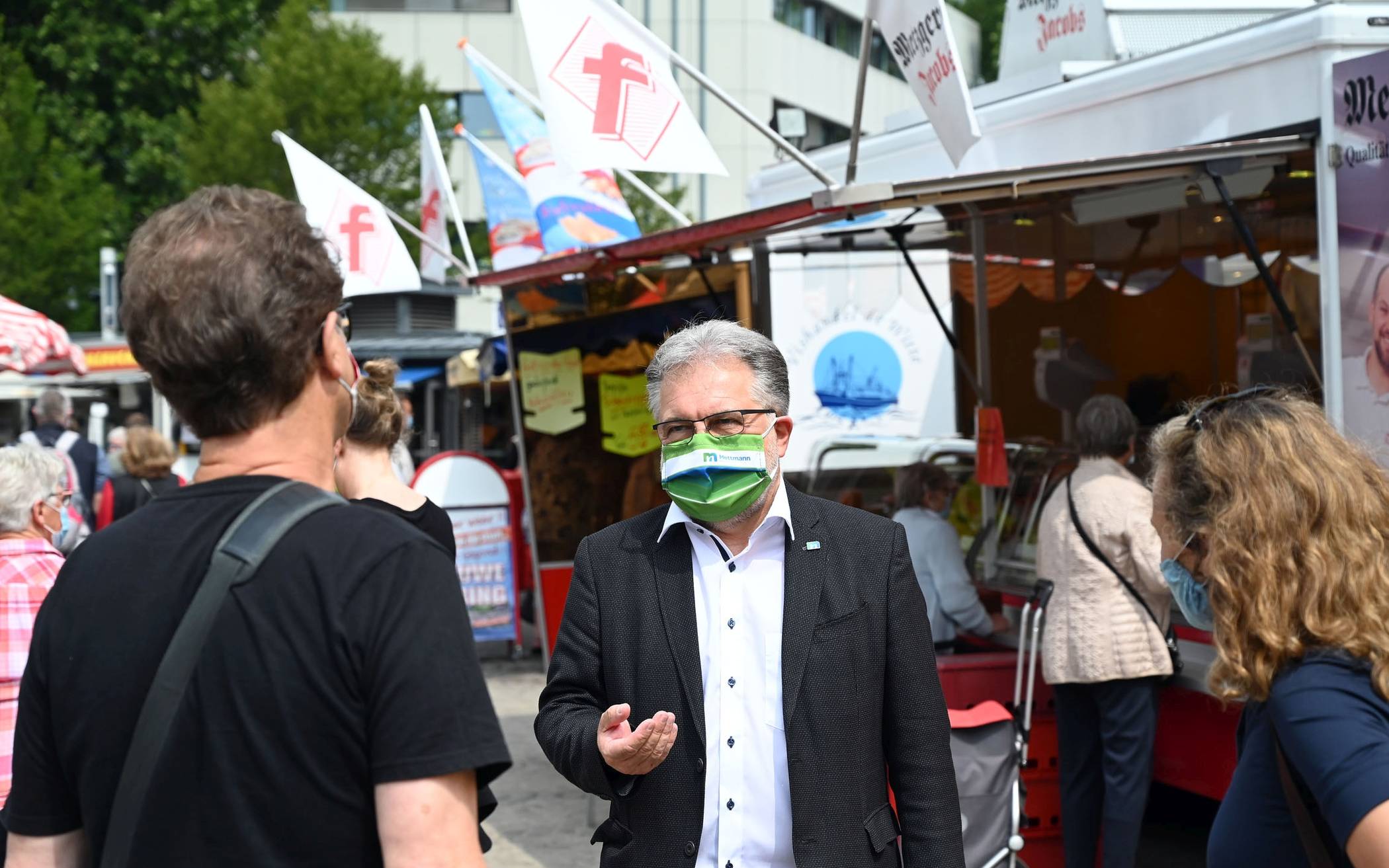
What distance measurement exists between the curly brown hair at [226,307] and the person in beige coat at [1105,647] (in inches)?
154

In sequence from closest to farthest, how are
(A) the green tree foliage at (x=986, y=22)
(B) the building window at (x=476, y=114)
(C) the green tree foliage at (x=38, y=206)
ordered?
(C) the green tree foliage at (x=38, y=206), (B) the building window at (x=476, y=114), (A) the green tree foliage at (x=986, y=22)

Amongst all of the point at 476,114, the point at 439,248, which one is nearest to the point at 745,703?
the point at 439,248

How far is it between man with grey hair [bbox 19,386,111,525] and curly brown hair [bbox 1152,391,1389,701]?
8.98 meters

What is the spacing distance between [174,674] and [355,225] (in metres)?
5.82

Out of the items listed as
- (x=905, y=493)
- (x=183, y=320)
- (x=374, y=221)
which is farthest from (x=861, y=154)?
(x=183, y=320)

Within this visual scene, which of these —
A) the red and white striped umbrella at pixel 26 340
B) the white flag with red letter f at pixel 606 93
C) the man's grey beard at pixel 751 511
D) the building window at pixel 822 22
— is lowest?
the man's grey beard at pixel 751 511

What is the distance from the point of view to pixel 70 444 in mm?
9789

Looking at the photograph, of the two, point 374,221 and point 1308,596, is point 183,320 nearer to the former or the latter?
point 1308,596

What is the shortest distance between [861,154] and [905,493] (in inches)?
68.5

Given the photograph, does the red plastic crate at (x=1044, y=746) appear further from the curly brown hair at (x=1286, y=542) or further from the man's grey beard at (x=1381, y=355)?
the curly brown hair at (x=1286, y=542)

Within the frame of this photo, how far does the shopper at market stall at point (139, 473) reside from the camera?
8688 mm

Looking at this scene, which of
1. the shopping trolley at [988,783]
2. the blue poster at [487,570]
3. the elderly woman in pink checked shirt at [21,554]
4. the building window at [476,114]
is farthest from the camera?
the building window at [476,114]

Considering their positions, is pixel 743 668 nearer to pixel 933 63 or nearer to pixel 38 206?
pixel 933 63

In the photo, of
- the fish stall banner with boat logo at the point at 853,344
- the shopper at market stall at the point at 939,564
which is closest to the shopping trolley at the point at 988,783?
the shopper at market stall at the point at 939,564
